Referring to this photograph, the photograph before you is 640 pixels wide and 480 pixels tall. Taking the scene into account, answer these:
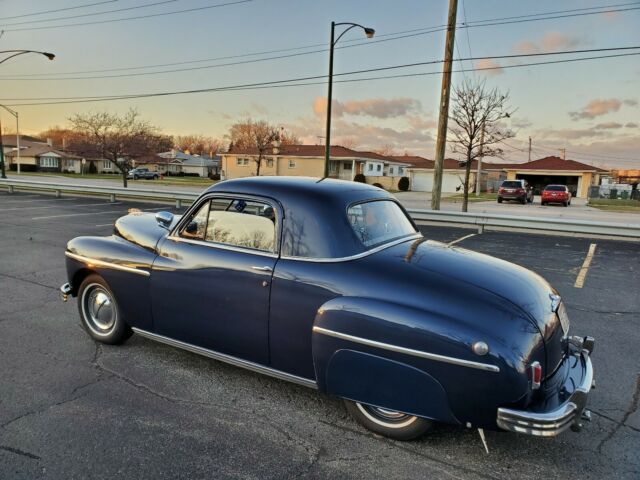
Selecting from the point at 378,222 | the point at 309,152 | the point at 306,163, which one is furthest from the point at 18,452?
the point at 309,152

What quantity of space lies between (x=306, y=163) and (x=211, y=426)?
50046mm

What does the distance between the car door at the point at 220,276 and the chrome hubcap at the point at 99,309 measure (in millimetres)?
754

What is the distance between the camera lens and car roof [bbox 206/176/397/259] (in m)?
3.06

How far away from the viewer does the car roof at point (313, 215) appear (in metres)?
3.06

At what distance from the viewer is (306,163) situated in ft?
171

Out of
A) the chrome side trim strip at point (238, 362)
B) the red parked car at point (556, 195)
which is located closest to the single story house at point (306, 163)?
the red parked car at point (556, 195)

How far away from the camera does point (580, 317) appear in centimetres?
554

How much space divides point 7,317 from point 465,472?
4946 mm

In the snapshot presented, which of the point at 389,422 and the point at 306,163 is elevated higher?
the point at 306,163

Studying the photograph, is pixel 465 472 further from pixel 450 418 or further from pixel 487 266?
pixel 487 266

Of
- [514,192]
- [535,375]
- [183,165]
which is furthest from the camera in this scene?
[183,165]

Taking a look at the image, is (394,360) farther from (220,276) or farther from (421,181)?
(421,181)

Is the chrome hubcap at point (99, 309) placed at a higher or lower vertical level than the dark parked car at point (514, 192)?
lower

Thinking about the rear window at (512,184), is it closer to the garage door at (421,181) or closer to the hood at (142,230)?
the garage door at (421,181)
